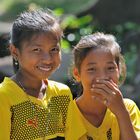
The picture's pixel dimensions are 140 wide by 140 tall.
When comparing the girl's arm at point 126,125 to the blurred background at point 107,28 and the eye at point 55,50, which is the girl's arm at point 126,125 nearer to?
the eye at point 55,50

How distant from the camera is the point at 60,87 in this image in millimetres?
3705

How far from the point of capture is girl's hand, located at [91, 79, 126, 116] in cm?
322

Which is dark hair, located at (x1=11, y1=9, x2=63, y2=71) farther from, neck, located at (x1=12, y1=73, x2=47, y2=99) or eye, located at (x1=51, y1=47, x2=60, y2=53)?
neck, located at (x1=12, y1=73, x2=47, y2=99)

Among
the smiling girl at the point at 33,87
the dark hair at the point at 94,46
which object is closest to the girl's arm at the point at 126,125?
the dark hair at the point at 94,46

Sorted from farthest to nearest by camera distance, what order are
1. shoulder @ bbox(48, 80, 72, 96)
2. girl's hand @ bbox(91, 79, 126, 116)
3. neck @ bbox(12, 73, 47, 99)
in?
shoulder @ bbox(48, 80, 72, 96), neck @ bbox(12, 73, 47, 99), girl's hand @ bbox(91, 79, 126, 116)

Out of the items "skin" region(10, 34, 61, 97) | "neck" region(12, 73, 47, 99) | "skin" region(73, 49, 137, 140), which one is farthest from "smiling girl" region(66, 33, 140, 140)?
"neck" region(12, 73, 47, 99)

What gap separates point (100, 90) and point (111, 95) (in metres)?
0.07

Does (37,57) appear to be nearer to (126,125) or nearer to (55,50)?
(55,50)

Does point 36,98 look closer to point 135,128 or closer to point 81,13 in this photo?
point 135,128

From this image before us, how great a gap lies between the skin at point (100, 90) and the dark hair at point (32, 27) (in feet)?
0.89

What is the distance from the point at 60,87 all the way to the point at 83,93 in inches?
11.3

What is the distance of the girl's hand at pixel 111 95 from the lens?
322cm

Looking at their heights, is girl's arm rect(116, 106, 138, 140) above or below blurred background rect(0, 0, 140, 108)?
below

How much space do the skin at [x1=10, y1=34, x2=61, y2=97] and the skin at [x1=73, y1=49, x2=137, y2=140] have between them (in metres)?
0.15
